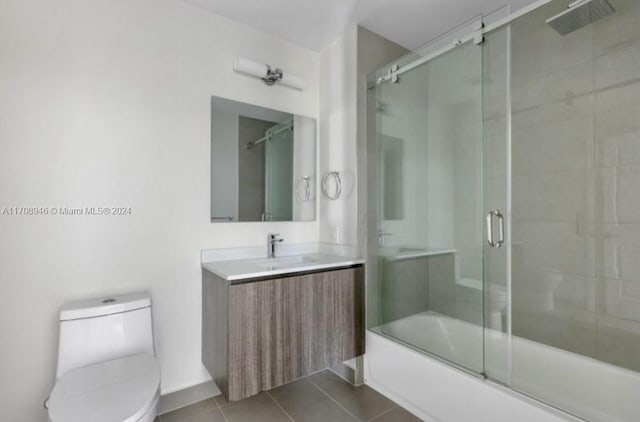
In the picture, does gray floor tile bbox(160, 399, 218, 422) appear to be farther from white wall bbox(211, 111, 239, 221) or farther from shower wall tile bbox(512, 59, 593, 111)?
shower wall tile bbox(512, 59, 593, 111)

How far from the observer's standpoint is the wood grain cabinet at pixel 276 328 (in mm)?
1580

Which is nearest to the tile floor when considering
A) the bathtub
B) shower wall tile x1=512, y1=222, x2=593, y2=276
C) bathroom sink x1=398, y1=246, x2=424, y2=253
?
the bathtub

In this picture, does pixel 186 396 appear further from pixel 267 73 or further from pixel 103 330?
pixel 267 73

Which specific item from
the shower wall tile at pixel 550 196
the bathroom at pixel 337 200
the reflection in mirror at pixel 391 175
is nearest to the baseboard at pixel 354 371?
the bathroom at pixel 337 200

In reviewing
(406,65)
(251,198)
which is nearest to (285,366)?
(251,198)

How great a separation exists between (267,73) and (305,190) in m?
0.89

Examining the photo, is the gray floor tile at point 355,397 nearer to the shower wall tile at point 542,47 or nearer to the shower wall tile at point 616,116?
the shower wall tile at point 616,116

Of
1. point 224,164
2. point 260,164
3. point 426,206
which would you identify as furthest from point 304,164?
point 426,206

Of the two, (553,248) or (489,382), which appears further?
(553,248)

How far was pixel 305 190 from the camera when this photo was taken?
7.98ft

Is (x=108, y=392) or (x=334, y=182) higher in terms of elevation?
(x=334, y=182)

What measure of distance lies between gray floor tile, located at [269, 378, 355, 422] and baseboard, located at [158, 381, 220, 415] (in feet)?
1.27

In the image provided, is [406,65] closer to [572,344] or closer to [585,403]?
[572,344]

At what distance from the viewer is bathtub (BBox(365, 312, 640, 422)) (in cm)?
141
